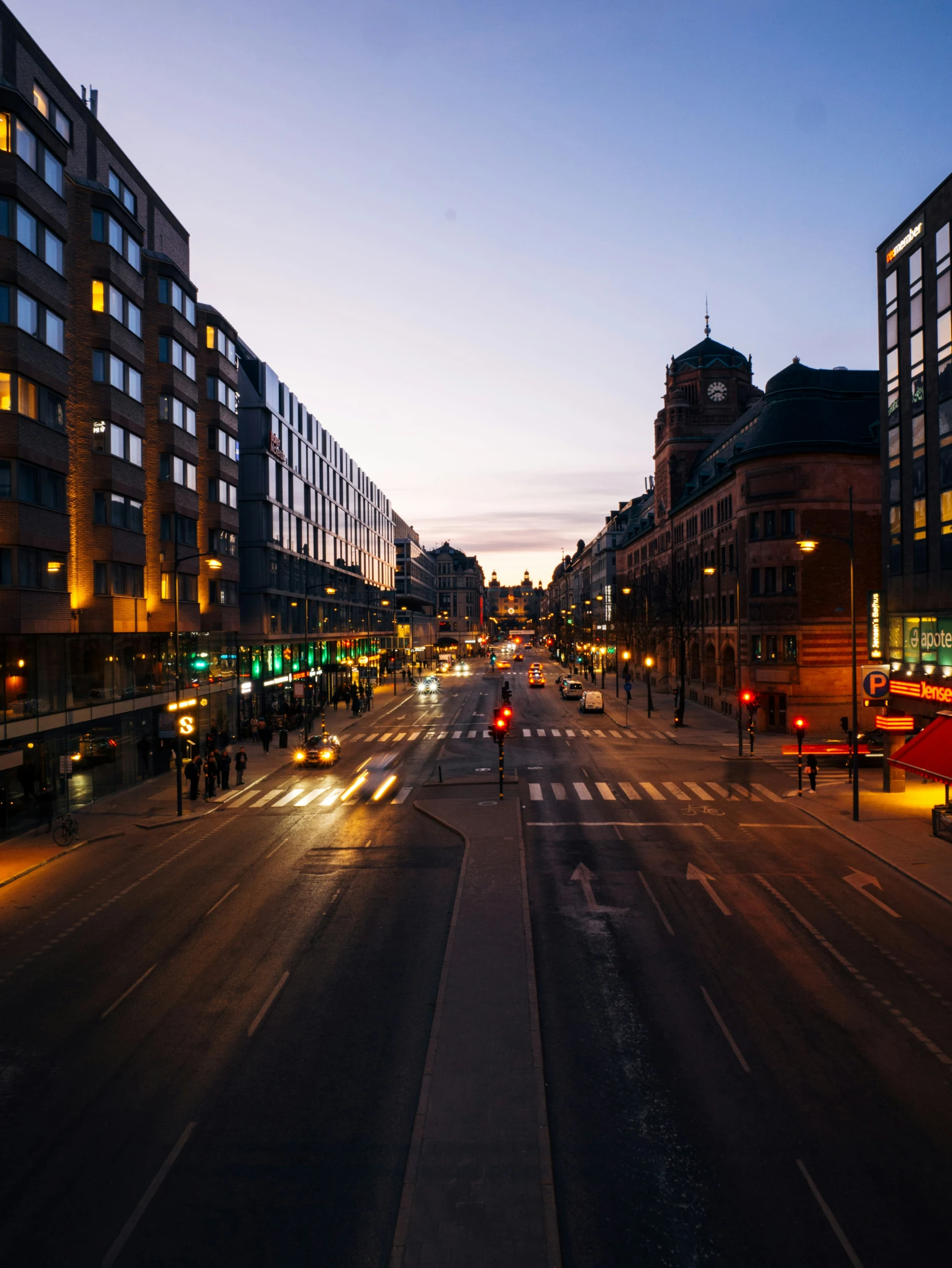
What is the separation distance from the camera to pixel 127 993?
14.9 meters

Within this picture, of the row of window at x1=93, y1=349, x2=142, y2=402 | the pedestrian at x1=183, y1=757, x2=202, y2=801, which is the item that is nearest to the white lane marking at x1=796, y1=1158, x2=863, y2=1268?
the pedestrian at x1=183, y1=757, x2=202, y2=801

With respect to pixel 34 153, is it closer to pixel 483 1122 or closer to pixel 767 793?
pixel 483 1122

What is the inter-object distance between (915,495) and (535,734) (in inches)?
1135

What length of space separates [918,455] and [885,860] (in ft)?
52.6

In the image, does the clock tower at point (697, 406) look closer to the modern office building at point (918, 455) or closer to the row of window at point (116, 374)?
the modern office building at point (918, 455)

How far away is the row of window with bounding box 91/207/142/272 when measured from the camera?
3456 centimetres

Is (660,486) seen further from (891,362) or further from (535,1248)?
(535,1248)

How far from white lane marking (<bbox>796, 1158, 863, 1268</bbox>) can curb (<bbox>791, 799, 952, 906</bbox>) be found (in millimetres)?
12161

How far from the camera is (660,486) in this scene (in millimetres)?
93438

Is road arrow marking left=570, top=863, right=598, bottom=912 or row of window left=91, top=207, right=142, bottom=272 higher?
row of window left=91, top=207, right=142, bottom=272

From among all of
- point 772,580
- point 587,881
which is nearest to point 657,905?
point 587,881

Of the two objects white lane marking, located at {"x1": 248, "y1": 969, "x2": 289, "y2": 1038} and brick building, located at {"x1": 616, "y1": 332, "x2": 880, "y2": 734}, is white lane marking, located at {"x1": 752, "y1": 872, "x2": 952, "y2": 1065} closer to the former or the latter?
white lane marking, located at {"x1": 248, "y1": 969, "x2": 289, "y2": 1038}

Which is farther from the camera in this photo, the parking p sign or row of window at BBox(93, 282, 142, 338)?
row of window at BBox(93, 282, 142, 338)

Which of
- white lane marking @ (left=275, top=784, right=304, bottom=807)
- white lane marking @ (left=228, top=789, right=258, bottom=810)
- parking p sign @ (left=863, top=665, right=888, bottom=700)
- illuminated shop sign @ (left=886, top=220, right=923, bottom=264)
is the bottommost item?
white lane marking @ (left=228, top=789, right=258, bottom=810)
